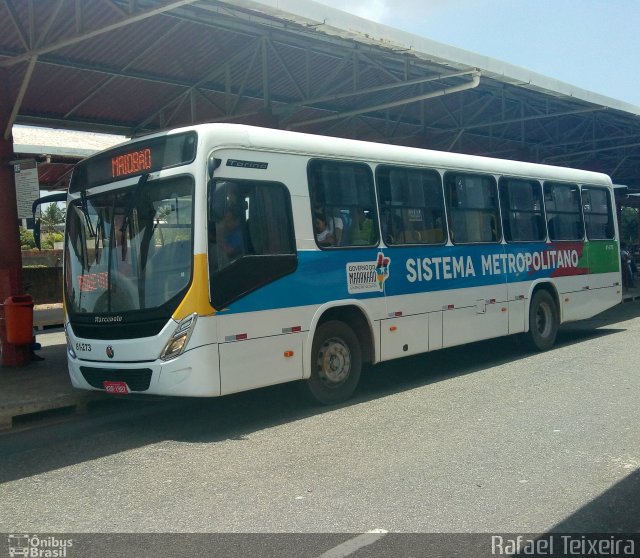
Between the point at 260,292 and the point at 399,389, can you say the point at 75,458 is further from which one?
the point at 399,389

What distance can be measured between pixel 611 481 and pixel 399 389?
4458mm

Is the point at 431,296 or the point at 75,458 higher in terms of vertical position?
the point at 431,296

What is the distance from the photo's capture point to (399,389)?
1005 centimetres

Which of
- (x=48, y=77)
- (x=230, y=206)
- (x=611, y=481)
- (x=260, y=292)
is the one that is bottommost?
(x=611, y=481)

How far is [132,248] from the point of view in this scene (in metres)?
8.05

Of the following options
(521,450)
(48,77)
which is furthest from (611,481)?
(48,77)

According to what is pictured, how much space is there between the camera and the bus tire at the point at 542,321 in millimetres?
12836

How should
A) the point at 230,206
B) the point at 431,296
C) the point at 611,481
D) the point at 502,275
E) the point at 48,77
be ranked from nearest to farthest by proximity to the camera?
the point at 611,481, the point at 230,206, the point at 431,296, the point at 502,275, the point at 48,77

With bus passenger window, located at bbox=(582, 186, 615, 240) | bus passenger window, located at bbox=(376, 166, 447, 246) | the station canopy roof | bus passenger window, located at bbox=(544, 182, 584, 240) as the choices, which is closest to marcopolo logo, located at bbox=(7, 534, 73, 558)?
bus passenger window, located at bbox=(376, 166, 447, 246)

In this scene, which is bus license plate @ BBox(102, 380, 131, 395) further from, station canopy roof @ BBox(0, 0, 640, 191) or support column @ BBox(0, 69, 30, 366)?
station canopy roof @ BBox(0, 0, 640, 191)

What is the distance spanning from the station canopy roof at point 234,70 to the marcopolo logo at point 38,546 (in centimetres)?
652

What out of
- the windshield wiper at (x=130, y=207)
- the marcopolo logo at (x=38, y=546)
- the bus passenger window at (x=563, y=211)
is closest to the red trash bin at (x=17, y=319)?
the windshield wiper at (x=130, y=207)

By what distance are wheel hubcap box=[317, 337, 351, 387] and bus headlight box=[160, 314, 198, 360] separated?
1922 millimetres

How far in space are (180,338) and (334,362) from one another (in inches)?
88.3
